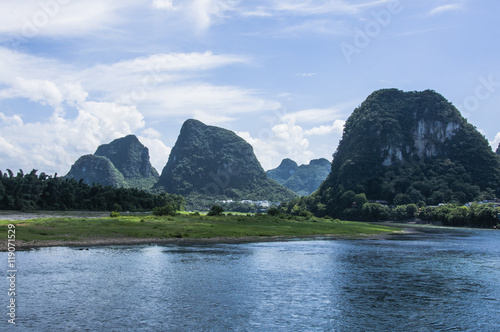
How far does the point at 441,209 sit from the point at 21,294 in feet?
542

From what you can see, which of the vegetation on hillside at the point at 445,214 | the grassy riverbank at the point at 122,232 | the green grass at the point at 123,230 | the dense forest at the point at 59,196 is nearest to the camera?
the grassy riverbank at the point at 122,232

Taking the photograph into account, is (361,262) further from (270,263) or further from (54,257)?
(54,257)

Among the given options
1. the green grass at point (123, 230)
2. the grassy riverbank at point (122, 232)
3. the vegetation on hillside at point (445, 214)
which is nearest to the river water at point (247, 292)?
the grassy riverbank at point (122, 232)

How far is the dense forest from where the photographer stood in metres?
121

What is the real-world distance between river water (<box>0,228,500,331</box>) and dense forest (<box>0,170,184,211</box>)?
76328mm

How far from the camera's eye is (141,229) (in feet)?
269

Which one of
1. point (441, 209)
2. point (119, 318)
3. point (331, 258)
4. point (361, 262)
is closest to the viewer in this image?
point (119, 318)

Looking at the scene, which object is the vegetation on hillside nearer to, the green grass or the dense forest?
the dense forest

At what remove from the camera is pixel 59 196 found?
139 metres

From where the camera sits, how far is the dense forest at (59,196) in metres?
121

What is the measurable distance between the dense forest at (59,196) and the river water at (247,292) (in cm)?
7633

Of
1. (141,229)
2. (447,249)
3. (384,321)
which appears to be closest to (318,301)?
(384,321)

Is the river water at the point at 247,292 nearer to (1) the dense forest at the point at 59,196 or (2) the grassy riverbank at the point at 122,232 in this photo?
(2) the grassy riverbank at the point at 122,232

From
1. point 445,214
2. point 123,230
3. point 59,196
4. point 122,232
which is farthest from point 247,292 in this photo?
point 445,214
